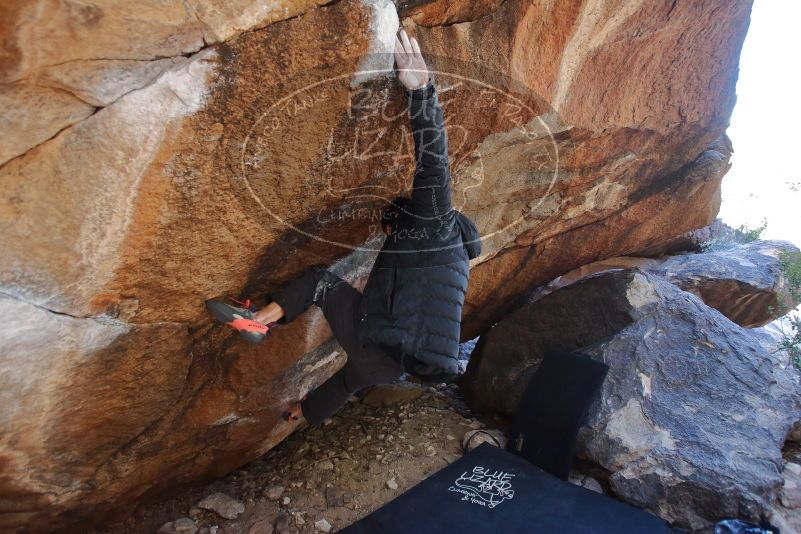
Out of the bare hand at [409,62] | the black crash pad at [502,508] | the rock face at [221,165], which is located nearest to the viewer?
the rock face at [221,165]

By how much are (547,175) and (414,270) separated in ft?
4.17

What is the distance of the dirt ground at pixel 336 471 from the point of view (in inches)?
104

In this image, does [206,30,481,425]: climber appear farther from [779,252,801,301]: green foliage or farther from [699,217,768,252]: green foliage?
[699,217,768,252]: green foliage

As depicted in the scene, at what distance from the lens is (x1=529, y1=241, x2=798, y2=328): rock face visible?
13.9ft

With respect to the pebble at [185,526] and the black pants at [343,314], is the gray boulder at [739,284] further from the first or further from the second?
the pebble at [185,526]

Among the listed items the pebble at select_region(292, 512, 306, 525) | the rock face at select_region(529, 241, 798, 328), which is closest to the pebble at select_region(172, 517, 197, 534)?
the pebble at select_region(292, 512, 306, 525)

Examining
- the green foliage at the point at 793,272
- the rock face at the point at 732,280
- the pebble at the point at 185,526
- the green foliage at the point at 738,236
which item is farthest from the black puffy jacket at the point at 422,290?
the green foliage at the point at 738,236

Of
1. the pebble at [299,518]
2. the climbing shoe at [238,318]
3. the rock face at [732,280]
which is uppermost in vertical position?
the rock face at [732,280]

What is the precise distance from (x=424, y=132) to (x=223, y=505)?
215 centimetres

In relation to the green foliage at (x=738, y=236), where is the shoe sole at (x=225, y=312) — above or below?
below

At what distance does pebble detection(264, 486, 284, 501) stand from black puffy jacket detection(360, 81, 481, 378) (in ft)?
3.81

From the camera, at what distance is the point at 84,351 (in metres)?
1.83

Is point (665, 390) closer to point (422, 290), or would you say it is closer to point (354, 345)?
point (422, 290)

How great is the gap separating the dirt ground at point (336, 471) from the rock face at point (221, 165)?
0.16m
